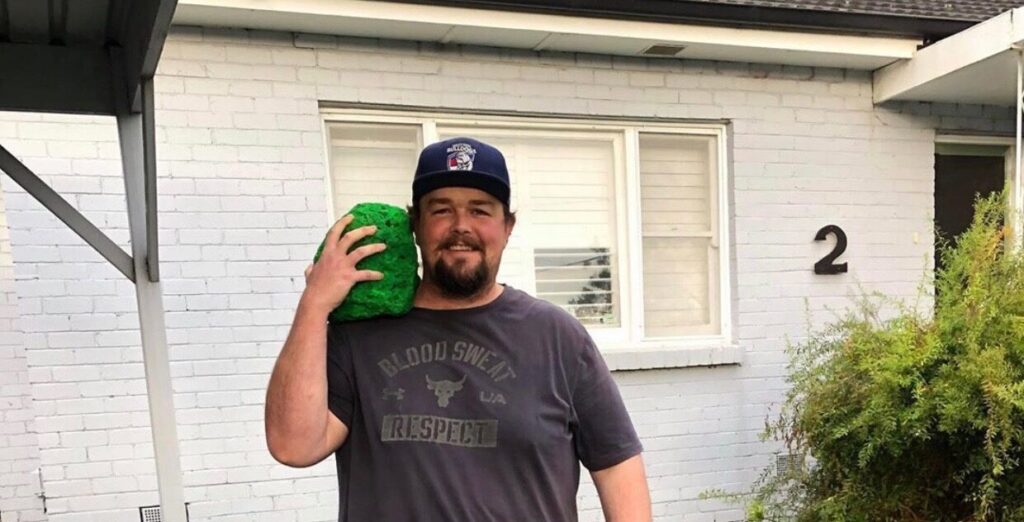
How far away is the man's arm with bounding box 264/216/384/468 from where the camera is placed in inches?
52.3

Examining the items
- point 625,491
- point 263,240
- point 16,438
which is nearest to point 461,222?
point 625,491

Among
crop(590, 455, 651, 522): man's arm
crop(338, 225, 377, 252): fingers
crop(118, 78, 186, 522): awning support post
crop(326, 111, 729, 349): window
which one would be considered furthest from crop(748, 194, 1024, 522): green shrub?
crop(118, 78, 186, 522): awning support post

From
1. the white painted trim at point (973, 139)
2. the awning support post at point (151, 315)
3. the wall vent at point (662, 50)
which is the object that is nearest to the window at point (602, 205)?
the wall vent at point (662, 50)

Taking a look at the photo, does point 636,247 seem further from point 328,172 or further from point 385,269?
point 385,269

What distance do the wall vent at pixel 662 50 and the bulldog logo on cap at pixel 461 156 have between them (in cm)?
227

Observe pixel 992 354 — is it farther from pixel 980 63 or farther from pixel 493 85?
pixel 493 85

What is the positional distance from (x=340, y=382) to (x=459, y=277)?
1.07ft

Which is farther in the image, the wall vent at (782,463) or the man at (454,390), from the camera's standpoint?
the wall vent at (782,463)

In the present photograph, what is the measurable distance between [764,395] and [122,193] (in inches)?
134

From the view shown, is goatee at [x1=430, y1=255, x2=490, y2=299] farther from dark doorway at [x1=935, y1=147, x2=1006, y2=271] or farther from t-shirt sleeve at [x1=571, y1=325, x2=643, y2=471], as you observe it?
dark doorway at [x1=935, y1=147, x2=1006, y2=271]

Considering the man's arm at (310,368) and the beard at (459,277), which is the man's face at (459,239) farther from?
the man's arm at (310,368)

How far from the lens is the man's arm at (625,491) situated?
1521mm

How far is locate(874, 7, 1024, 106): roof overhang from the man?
3.10 meters

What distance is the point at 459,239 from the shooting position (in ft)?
4.80
